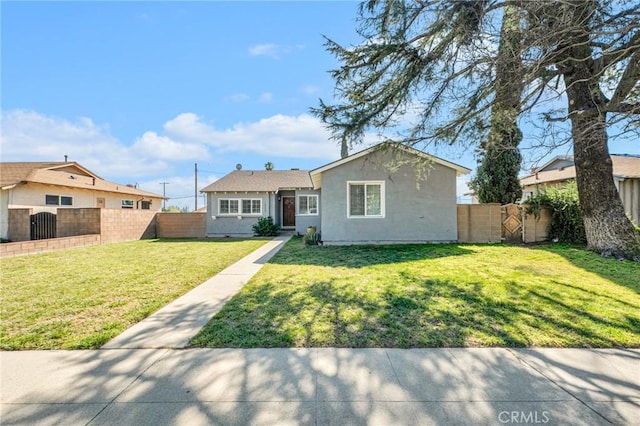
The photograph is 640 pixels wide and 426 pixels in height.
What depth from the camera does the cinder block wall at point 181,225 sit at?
59.5ft

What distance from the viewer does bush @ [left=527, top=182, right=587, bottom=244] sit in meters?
11.6

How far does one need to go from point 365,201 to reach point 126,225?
1312 cm

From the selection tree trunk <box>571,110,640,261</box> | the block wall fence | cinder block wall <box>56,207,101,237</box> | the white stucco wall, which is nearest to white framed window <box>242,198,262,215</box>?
the block wall fence

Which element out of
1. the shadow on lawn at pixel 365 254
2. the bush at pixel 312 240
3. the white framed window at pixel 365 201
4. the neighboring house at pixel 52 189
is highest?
the neighboring house at pixel 52 189

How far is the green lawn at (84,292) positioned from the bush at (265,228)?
7.73 meters

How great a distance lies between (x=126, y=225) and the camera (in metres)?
15.7

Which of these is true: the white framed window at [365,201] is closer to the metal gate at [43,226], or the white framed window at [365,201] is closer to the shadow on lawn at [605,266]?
the shadow on lawn at [605,266]

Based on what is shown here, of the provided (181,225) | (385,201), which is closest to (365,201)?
(385,201)

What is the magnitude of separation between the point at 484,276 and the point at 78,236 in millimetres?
15877

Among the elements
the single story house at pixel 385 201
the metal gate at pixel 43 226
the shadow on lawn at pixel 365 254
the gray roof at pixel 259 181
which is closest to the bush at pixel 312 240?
the single story house at pixel 385 201

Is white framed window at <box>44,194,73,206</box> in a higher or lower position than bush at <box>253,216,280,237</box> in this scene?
higher

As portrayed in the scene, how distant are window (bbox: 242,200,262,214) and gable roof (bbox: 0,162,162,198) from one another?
9.91 metres

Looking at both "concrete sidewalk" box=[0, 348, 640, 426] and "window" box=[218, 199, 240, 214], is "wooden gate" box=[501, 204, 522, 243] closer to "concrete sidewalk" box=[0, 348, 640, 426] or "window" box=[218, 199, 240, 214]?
"concrete sidewalk" box=[0, 348, 640, 426]

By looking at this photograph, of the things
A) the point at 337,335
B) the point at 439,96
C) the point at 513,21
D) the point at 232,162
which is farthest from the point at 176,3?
the point at 232,162
